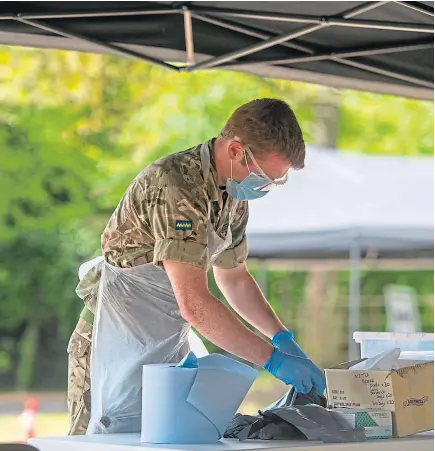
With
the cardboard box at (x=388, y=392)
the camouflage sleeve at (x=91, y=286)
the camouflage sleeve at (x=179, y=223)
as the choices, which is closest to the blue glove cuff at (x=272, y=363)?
the cardboard box at (x=388, y=392)

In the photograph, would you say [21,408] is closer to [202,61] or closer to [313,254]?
[313,254]

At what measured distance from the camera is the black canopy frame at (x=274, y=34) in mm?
3523

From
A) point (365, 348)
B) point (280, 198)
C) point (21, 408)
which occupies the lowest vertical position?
point (21, 408)

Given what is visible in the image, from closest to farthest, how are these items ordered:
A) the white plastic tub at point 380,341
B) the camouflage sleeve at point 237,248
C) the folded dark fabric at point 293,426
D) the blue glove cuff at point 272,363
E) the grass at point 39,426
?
the folded dark fabric at point 293,426 < the blue glove cuff at point 272,363 < the camouflage sleeve at point 237,248 < the white plastic tub at point 380,341 < the grass at point 39,426

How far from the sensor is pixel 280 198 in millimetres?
8703

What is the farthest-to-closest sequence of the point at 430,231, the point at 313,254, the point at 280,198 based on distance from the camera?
1. the point at 313,254
2. the point at 280,198
3. the point at 430,231

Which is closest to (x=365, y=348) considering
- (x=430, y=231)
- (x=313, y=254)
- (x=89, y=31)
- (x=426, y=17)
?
(x=426, y=17)

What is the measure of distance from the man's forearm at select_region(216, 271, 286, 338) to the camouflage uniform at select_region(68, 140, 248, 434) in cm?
7

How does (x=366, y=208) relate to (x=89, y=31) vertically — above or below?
below

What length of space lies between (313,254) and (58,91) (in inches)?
158

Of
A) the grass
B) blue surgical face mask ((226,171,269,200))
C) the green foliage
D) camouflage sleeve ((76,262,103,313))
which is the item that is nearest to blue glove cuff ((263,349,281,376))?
blue surgical face mask ((226,171,269,200))

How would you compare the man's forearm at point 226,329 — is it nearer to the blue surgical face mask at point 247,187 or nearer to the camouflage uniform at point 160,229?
the camouflage uniform at point 160,229

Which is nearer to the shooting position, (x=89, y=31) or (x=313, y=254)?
(x=89, y=31)

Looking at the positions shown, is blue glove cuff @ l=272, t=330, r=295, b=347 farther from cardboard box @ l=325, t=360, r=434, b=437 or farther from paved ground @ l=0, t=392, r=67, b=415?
paved ground @ l=0, t=392, r=67, b=415
